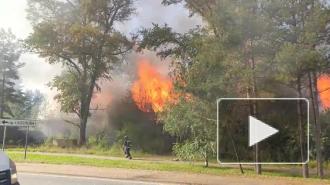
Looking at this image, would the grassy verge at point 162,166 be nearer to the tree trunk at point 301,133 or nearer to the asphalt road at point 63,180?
the tree trunk at point 301,133

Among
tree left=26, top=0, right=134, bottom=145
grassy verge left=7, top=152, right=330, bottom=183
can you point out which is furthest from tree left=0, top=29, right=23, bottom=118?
grassy verge left=7, top=152, right=330, bottom=183

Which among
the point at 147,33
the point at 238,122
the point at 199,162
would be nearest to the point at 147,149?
the point at 147,33

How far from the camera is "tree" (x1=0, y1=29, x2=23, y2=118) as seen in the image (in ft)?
235

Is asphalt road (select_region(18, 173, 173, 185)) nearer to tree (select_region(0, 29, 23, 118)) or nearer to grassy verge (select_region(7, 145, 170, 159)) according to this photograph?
grassy verge (select_region(7, 145, 170, 159))

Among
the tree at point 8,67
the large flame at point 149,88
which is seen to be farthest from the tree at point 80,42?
the tree at point 8,67

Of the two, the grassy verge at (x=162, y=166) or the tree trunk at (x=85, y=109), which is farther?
the tree trunk at (x=85, y=109)

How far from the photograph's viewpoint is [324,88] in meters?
29.2

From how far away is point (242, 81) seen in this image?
2438cm

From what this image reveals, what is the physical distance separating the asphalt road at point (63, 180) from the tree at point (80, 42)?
30.0 meters

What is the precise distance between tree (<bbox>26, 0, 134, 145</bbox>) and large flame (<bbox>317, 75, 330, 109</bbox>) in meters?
21.7

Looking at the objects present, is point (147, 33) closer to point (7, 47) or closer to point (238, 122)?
point (238, 122)

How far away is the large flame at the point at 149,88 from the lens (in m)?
44.6
